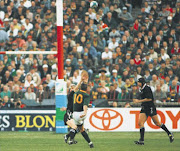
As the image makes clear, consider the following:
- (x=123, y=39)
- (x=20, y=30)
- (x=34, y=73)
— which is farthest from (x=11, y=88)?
(x=123, y=39)

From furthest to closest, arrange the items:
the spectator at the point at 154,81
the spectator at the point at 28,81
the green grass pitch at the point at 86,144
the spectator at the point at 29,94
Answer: the spectator at the point at 28,81
the spectator at the point at 154,81
the spectator at the point at 29,94
the green grass pitch at the point at 86,144

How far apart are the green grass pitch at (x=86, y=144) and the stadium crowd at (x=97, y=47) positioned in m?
2.17

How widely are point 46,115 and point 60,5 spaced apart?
3.87 metres

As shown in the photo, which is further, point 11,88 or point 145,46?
point 145,46

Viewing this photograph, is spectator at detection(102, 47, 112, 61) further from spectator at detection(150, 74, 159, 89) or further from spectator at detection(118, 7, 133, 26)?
spectator at detection(150, 74, 159, 89)

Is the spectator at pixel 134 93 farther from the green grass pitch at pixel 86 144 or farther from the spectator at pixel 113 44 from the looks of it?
the spectator at pixel 113 44

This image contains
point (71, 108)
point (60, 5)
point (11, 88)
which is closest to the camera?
point (71, 108)

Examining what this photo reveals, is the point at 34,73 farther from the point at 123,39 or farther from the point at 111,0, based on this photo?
the point at 111,0

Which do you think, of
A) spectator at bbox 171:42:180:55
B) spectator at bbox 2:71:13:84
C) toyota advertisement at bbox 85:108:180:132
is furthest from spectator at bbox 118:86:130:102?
spectator at bbox 2:71:13:84

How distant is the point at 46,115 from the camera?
17844mm

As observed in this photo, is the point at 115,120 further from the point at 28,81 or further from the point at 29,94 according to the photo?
the point at 28,81

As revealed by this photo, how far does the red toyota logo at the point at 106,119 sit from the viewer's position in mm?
17703

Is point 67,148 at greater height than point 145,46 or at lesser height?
lesser

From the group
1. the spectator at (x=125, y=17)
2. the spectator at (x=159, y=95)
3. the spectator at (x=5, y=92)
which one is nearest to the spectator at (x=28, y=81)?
the spectator at (x=5, y=92)
